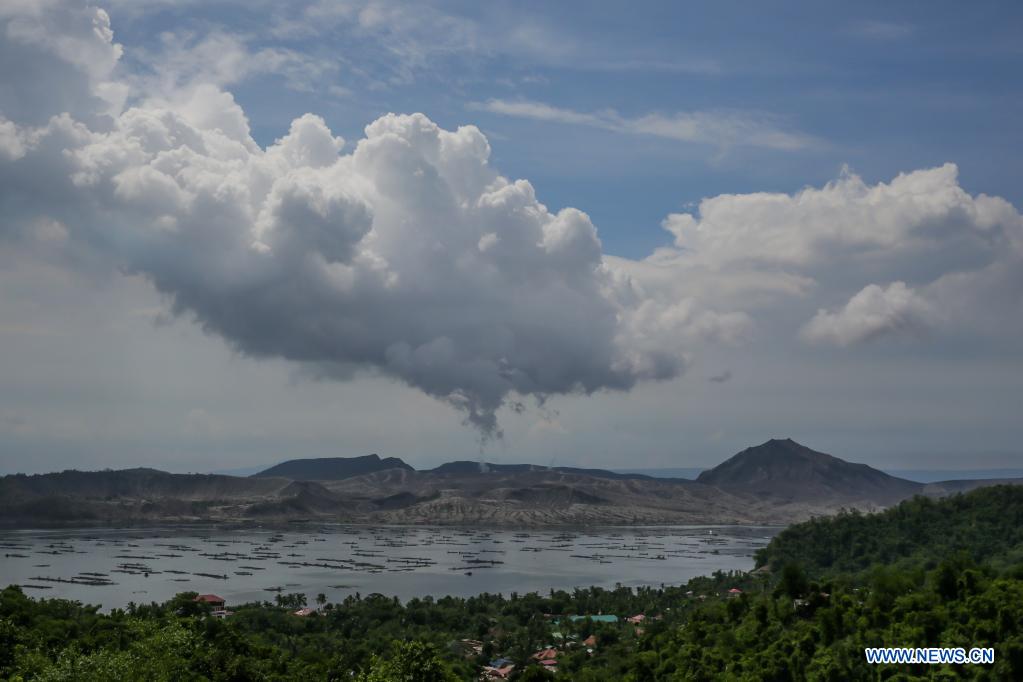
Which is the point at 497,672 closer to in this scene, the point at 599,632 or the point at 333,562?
the point at 599,632

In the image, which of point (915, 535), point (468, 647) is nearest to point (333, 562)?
point (468, 647)

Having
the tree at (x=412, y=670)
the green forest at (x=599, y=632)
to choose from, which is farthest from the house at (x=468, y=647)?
the tree at (x=412, y=670)

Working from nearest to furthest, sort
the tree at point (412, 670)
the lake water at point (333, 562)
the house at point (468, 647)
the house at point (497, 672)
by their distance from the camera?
the tree at point (412, 670), the house at point (497, 672), the house at point (468, 647), the lake water at point (333, 562)

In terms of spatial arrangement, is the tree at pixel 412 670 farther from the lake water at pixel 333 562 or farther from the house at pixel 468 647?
the lake water at pixel 333 562

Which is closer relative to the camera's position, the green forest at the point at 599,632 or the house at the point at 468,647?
the green forest at the point at 599,632

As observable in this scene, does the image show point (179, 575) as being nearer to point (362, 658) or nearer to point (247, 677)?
point (362, 658)

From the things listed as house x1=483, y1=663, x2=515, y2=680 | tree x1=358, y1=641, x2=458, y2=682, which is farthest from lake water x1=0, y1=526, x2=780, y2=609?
tree x1=358, y1=641, x2=458, y2=682

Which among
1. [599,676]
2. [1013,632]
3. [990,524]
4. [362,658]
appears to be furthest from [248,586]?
[1013,632]
